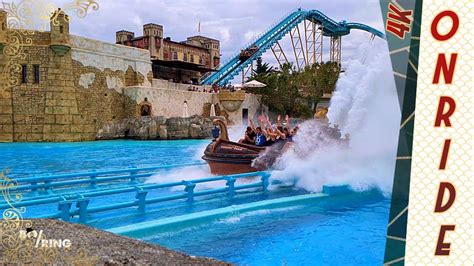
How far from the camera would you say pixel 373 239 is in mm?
4207

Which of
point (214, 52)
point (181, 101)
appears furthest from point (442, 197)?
point (214, 52)

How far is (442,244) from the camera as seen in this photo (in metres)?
1.77

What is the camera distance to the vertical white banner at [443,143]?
1748 mm

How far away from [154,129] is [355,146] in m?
13.7

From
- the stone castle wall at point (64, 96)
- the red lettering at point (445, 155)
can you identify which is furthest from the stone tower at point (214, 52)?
the red lettering at point (445, 155)

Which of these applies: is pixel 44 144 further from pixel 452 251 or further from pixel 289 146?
pixel 452 251

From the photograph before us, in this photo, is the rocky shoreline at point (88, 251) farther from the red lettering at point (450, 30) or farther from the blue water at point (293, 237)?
the red lettering at point (450, 30)

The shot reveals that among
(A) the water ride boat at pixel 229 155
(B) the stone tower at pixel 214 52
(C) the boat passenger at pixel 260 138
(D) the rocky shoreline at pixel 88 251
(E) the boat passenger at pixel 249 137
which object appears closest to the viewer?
(D) the rocky shoreline at pixel 88 251

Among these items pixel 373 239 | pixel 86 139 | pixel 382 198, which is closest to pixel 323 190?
pixel 382 198

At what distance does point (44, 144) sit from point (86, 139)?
2.62 m

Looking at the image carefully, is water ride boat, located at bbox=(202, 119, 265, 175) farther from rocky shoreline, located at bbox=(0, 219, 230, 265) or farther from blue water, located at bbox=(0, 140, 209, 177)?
rocky shoreline, located at bbox=(0, 219, 230, 265)

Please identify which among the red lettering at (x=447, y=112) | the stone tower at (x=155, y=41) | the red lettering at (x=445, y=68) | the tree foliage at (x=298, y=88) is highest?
the stone tower at (x=155, y=41)

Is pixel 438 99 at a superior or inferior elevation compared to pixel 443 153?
superior

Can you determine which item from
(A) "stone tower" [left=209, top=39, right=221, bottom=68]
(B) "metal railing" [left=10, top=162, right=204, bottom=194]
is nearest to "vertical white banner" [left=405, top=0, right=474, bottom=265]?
(B) "metal railing" [left=10, top=162, right=204, bottom=194]
